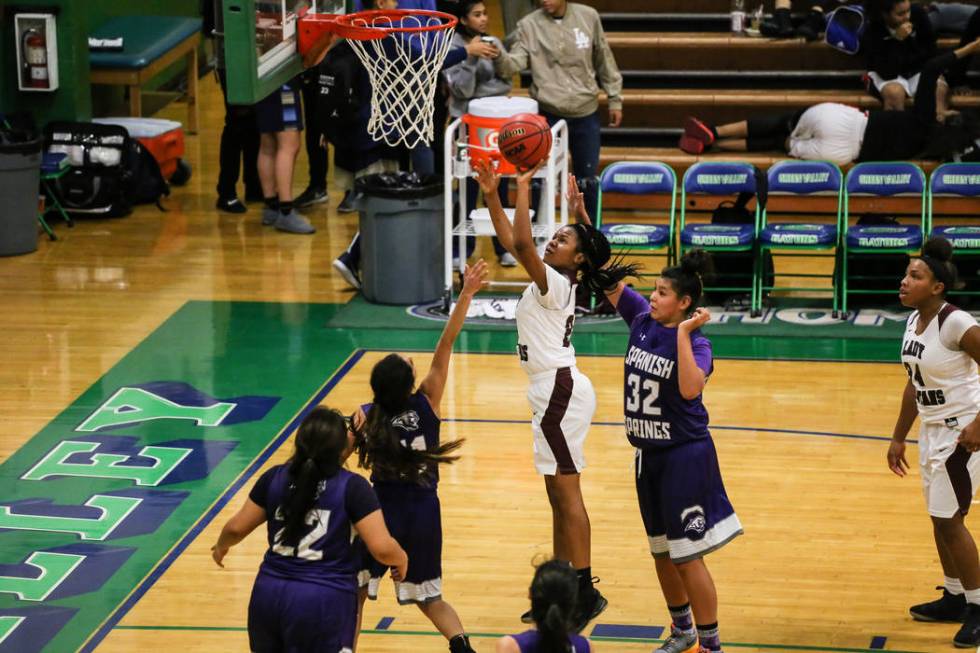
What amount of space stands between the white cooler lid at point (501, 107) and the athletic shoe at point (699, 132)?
2.94m

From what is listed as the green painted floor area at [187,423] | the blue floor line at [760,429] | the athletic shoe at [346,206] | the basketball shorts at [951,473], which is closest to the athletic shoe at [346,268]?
the green painted floor area at [187,423]

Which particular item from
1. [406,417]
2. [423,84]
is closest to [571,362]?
[406,417]

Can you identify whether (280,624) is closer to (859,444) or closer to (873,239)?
(859,444)

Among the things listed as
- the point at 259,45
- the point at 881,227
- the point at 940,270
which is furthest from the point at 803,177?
the point at 940,270

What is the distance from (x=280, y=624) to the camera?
5.11 metres

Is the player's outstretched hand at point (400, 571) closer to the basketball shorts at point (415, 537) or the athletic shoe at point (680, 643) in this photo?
the basketball shorts at point (415, 537)

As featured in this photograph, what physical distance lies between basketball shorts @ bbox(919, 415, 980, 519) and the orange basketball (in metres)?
3.11

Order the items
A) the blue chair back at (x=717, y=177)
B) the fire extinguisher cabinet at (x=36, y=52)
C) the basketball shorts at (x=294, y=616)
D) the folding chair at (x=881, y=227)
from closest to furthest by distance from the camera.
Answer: the basketball shorts at (x=294, y=616)
the folding chair at (x=881, y=227)
the blue chair back at (x=717, y=177)
the fire extinguisher cabinet at (x=36, y=52)

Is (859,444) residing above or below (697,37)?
below

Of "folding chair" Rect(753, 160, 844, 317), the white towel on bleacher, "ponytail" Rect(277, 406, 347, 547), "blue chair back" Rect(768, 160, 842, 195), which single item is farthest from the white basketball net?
"ponytail" Rect(277, 406, 347, 547)

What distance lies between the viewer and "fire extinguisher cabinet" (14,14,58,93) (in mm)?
13953

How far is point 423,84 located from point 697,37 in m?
5.37

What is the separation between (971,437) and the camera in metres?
6.20

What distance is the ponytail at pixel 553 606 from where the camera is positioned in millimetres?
4375
